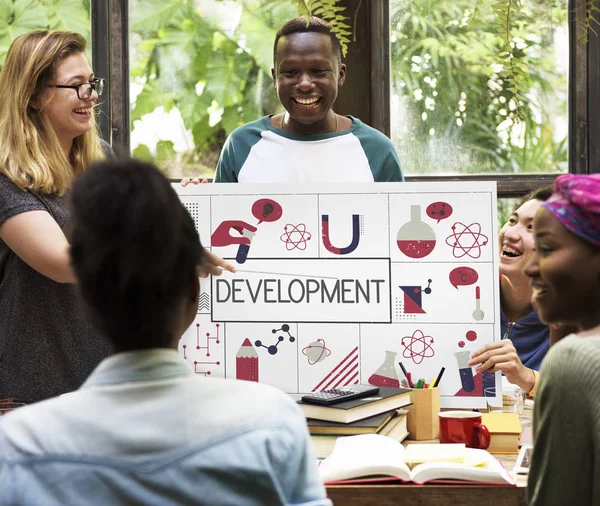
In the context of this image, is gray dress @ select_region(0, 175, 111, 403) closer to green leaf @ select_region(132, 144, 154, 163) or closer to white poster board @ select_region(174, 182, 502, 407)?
white poster board @ select_region(174, 182, 502, 407)

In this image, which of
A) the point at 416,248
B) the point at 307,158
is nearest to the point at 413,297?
the point at 416,248

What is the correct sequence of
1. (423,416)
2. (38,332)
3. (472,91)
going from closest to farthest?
(423,416), (38,332), (472,91)

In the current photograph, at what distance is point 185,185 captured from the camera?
6.82 feet

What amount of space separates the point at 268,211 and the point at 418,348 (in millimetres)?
479

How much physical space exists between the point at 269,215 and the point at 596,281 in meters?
1.07

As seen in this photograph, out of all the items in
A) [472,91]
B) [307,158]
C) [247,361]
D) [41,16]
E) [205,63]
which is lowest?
[247,361]

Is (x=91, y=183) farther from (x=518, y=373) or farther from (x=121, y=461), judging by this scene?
(x=518, y=373)

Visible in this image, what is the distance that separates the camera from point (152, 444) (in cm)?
83

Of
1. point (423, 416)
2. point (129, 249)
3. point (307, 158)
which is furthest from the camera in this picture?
point (307, 158)

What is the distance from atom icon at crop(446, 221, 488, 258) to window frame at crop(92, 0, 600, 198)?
38.1 inches

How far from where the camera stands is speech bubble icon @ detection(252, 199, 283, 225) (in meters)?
2.05

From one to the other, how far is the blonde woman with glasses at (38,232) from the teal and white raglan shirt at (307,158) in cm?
50

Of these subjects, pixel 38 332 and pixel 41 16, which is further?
pixel 41 16

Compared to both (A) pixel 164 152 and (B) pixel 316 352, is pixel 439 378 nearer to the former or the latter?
(B) pixel 316 352
